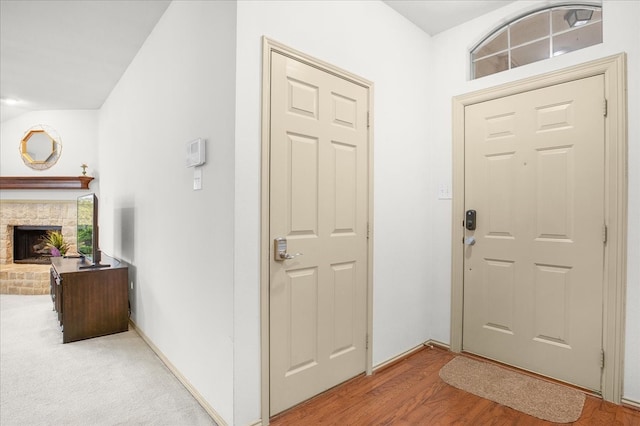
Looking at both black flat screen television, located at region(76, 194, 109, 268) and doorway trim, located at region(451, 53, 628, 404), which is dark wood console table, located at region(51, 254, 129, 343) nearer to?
black flat screen television, located at region(76, 194, 109, 268)

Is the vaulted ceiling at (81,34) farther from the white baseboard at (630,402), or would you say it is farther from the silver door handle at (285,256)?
the white baseboard at (630,402)

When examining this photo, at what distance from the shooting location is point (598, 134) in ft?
7.27

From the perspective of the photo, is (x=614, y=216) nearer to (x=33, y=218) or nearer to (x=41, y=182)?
(x=41, y=182)

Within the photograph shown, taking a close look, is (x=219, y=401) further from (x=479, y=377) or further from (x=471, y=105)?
(x=471, y=105)

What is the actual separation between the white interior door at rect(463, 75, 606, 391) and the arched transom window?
28 cm

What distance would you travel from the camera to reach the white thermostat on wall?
204 cm

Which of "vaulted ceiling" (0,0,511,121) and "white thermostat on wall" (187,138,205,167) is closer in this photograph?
"white thermostat on wall" (187,138,205,167)

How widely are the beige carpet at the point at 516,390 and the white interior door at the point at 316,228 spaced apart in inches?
27.5

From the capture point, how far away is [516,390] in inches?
88.4

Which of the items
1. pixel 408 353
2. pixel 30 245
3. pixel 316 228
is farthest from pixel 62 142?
pixel 408 353

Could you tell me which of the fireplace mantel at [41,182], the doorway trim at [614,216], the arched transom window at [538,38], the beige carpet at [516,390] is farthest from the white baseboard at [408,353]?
the fireplace mantel at [41,182]

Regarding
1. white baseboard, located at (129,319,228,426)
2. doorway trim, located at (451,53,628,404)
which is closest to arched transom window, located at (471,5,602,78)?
doorway trim, located at (451,53,628,404)

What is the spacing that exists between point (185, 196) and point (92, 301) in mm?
1801

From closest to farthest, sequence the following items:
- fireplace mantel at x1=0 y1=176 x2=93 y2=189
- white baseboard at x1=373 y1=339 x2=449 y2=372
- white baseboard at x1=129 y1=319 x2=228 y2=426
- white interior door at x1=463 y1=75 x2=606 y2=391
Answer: white baseboard at x1=129 y1=319 x2=228 y2=426 < white interior door at x1=463 y1=75 x2=606 y2=391 < white baseboard at x1=373 y1=339 x2=449 y2=372 < fireplace mantel at x1=0 y1=176 x2=93 y2=189
